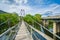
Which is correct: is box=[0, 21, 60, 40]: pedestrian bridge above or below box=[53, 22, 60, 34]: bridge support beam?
above

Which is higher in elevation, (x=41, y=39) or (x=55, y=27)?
(x=41, y=39)

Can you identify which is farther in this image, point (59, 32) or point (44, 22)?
point (44, 22)

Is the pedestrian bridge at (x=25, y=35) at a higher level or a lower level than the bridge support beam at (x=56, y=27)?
higher

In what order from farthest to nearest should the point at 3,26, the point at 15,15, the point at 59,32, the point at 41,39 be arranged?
the point at 15,15, the point at 3,26, the point at 59,32, the point at 41,39

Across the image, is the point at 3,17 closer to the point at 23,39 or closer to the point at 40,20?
the point at 40,20

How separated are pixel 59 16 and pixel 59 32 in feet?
3.02

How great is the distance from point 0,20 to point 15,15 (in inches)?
153

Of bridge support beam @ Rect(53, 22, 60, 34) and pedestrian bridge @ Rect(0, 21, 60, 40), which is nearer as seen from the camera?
pedestrian bridge @ Rect(0, 21, 60, 40)

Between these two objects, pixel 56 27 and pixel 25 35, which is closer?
pixel 25 35

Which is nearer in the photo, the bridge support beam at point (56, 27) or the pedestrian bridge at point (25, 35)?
the pedestrian bridge at point (25, 35)

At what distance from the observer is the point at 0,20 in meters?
15.0

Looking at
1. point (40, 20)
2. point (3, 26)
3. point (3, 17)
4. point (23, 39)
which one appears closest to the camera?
point (23, 39)

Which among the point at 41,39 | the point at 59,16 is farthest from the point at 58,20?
the point at 41,39

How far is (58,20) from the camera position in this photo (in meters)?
9.70
